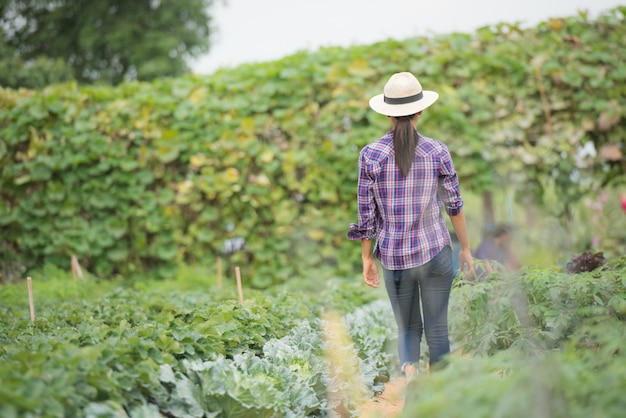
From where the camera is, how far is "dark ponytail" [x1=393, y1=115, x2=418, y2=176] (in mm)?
2799

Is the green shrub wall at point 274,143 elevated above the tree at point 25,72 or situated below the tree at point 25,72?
below

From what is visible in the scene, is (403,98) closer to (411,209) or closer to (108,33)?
(411,209)

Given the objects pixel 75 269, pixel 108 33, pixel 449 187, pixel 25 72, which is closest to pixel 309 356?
pixel 449 187

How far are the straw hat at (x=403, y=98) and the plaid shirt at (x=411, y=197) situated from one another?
0.13m

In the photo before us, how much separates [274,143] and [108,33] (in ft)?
27.4

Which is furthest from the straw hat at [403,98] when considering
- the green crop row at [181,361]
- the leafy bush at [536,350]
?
the green crop row at [181,361]

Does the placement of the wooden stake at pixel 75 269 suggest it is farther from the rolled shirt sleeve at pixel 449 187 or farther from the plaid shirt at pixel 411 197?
the rolled shirt sleeve at pixel 449 187

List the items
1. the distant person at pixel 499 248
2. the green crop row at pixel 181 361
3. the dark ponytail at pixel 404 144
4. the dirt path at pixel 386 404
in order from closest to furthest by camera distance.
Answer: the green crop row at pixel 181 361 < the dark ponytail at pixel 404 144 < the dirt path at pixel 386 404 < the distant person at pixel 499 248

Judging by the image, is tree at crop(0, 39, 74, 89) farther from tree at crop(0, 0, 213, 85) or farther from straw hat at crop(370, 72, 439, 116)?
straw hat at crop(370, 72, 439, 116)

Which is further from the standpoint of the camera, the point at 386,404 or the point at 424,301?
the point at 386,404

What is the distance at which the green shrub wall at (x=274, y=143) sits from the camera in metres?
5.86

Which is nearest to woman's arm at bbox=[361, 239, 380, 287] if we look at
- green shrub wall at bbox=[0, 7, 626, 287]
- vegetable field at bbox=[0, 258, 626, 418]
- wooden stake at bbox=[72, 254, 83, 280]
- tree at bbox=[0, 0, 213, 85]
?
vegetable field at bbox=[0, 258, 626, 418]

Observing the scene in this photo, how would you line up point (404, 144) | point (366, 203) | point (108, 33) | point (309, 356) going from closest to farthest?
point (404, 144)
point (366, 203)
point (309, 356)
point (108, 33)

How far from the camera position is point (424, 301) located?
9.49 feet
